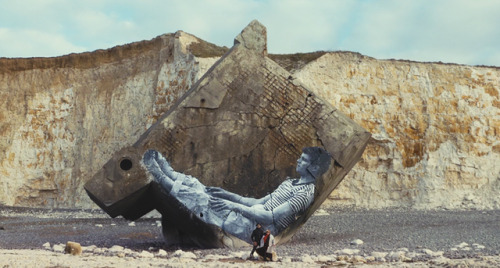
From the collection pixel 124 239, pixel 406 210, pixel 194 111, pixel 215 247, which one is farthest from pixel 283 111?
pixel 406 210

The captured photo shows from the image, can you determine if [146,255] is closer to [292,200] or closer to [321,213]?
[292,200]

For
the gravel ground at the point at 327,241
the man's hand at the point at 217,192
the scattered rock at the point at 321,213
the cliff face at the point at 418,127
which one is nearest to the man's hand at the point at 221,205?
the man's hand at the point at 217,192

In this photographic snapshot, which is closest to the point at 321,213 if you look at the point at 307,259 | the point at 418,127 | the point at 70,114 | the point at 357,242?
the point at 418,127

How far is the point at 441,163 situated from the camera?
21094 millimetres

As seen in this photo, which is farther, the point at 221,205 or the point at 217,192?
the point at 217,192

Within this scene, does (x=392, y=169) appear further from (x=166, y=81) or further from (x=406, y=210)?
(x=166, y=81)

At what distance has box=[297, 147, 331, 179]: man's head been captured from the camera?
9.98m

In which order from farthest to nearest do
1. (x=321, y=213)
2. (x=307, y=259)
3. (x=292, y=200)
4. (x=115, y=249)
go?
(x=321, y=213) < (x=292, y=200) < (x=115, y=249) < (x=307, y=259)

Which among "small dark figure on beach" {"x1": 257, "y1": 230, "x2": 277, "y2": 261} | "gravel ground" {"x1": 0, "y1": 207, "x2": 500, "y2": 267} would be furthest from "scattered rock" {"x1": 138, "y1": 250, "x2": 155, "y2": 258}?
"small dark figure on beach" {"x1": 257, "y1": 230, "x2": 277, "y2": 261}

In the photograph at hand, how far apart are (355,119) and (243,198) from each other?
11.7m

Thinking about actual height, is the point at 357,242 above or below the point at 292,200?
below

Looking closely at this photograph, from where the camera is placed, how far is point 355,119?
21.0 metres

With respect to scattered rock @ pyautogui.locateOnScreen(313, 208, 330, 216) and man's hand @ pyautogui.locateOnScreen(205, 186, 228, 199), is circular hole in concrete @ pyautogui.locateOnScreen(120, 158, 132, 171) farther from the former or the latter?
scattered rock @ pyautogui.locateOnScreen(313, 208, 330, 216)

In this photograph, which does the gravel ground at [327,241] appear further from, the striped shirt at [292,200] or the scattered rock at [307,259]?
the striped shirt at [292,200]
